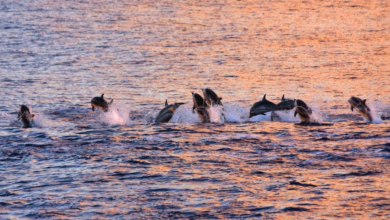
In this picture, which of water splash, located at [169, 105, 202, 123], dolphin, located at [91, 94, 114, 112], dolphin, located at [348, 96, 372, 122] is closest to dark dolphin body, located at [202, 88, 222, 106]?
water splash, located at [169, 105, 202, 123]

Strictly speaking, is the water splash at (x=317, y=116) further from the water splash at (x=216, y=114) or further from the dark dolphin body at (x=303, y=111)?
the water splash at (x=216, y=114)

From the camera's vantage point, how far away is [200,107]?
20938 millimetres

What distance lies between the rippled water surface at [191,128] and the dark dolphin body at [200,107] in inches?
15.3

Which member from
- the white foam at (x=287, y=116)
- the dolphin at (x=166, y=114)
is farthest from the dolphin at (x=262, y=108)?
the dolphin at (x=166, y=114)

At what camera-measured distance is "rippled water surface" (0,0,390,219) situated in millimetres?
13227

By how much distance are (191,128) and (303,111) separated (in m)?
3.38

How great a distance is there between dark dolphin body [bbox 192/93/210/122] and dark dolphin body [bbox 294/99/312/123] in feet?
8.89

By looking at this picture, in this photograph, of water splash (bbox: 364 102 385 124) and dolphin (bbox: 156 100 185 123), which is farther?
dolphin (bbox: 156 100 185 123)

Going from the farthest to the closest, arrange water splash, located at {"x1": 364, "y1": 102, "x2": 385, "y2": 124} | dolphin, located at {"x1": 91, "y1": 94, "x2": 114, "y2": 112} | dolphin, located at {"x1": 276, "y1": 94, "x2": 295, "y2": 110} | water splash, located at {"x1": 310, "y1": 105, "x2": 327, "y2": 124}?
1. dolphin, located at {"x1": 91, "y1": 94, "x2": 114, "y2": 112}
2. dolphin, located at {"x1": 276, "y1": 94, "x2": 295, "y2": 110}
3. water splash, located at {"x1": 310, "y1": 105, "x2": 327, "y2": 124}
4. water splash, located at {"x1": 364, "y1": 102, "x2": 385, "y2": 124}

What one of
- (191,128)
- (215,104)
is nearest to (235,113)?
(215,104)

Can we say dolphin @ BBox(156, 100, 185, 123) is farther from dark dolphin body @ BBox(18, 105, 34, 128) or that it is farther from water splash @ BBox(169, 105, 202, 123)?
dark dolphin body @ BBox(18, 105, 34, 128)

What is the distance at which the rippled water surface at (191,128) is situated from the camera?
1323 cm

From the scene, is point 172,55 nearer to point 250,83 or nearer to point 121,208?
point 250,83

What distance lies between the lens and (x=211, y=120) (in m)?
21.3
